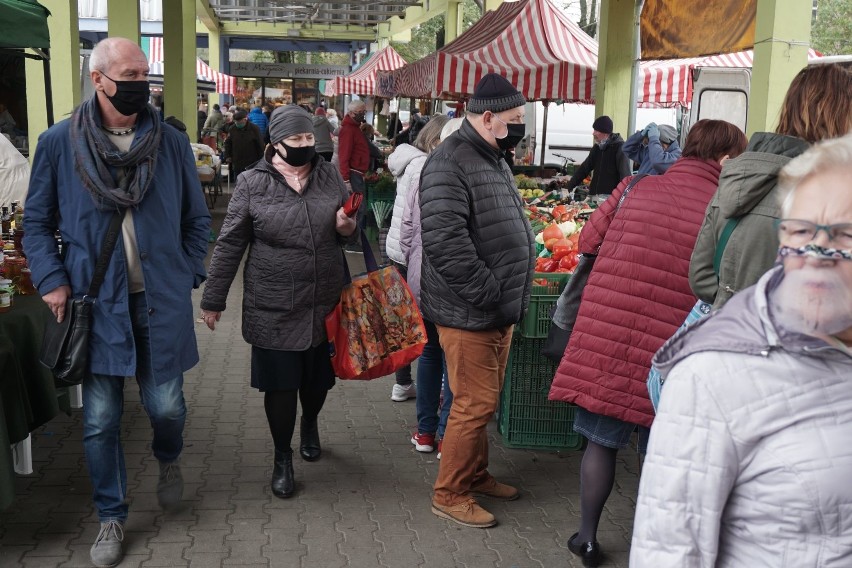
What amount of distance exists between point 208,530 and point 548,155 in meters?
16.4

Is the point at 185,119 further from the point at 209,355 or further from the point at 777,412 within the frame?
the point at 777,412

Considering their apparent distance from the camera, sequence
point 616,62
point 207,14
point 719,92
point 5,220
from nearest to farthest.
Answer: point 5,220, point 719,92, point 616,62, point 207,14

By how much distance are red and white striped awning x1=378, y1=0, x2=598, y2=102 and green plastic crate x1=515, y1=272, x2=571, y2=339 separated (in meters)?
6.03

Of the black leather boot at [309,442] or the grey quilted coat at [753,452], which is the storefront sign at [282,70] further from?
the grey quilted coat at [753,452]

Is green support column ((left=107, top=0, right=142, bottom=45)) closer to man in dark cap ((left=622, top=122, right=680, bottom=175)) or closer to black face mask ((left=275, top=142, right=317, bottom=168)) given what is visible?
man in dark cap ((left=622, top=122, right=680, bottom=175))

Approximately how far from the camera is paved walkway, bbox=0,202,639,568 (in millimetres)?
4031

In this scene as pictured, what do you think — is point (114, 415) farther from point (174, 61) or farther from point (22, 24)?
point (174, 61)

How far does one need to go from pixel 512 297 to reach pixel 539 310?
997 mm

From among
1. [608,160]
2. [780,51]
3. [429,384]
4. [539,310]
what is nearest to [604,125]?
[608,160]

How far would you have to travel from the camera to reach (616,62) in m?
10.9

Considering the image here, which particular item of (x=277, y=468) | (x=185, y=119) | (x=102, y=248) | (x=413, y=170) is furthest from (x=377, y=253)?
(x=102, y=248)

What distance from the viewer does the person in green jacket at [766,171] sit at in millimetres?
2869

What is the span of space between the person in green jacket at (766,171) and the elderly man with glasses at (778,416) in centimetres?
131

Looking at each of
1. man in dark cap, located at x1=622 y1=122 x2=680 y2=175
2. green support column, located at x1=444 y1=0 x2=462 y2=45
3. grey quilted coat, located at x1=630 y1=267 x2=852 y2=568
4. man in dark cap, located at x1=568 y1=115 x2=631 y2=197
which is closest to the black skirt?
grey quilted coat, located at x1=630 y1=267 x2=852 y2=568
